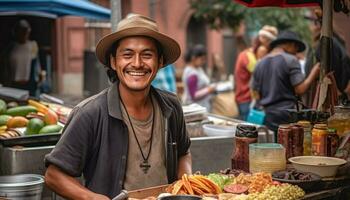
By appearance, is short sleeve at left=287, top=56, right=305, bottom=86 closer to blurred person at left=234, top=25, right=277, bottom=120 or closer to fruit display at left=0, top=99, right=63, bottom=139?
blurred person at left=234, top=25, right=277, bottom=120

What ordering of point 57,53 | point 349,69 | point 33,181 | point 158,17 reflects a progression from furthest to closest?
1. point 158,17
2. point 57,53
3. point 349,69
4. point 33,181

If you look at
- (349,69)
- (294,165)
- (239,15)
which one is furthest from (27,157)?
(239,15)

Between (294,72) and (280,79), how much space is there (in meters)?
0.19

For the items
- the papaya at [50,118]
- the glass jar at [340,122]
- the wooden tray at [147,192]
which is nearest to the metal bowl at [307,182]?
the wooden tray at [147,192]

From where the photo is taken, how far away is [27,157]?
4523 millimetres

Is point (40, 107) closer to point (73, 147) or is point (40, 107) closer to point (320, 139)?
point (73, 147)

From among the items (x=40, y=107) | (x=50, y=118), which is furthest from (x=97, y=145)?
(x=40, y=107)

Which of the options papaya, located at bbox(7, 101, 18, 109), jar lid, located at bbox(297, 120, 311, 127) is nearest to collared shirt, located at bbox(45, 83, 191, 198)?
jar lid, located at bbox(297, 120, 311, 127)

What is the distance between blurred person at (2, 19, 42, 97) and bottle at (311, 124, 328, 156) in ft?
23.1

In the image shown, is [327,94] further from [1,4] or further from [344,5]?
[1,4]

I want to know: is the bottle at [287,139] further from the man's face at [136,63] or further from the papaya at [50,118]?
the papaya at [50,118]

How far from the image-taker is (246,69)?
869 cm

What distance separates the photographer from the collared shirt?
307 cm

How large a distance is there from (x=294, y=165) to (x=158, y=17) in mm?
14944
